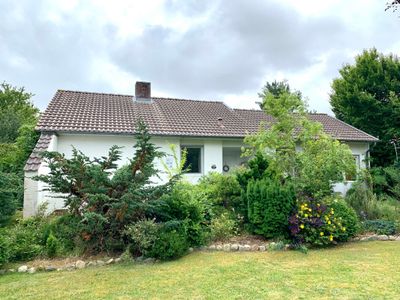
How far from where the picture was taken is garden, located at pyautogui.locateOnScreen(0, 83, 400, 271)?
668 cm

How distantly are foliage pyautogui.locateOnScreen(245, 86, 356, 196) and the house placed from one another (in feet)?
13.0

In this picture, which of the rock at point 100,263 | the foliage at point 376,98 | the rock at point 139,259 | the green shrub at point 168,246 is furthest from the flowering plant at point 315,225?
the foliage at point 376,98

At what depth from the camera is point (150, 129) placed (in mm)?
13820

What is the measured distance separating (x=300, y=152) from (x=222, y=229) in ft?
14.0

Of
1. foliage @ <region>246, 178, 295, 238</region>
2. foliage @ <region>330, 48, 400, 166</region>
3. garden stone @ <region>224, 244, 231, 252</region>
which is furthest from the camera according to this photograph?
foliage @ <region>330, 48, 400, 166</region>

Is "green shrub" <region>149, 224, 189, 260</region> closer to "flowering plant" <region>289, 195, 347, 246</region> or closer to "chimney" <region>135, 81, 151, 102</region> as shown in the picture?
"flowering plant" <region>289, 195, 347, 246</region>

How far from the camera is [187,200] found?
25.2ft

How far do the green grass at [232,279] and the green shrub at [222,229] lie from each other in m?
1.08

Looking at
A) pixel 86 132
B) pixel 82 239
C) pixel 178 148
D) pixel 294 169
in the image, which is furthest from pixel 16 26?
pixel 294 169

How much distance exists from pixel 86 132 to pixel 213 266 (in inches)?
344

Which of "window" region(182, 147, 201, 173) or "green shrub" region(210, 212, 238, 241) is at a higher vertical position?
"window" region(182, 147, 201, 173)

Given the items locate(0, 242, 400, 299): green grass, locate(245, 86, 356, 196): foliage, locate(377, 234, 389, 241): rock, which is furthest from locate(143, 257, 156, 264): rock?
locate(377, 234, 389, 241): rock

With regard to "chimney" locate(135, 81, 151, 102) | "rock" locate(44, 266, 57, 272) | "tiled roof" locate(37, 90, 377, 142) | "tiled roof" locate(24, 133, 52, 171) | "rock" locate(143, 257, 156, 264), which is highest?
"chimney" locate(135, 81, 151, 102)

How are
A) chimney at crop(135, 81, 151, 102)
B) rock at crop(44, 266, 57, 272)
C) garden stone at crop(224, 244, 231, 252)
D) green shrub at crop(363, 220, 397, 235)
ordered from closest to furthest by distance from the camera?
rock at crop(44, 266, 57, 272) < garden stone at crop(224, 244, 231, 252) < green shrub at crop(363, 220, 397, 235) < chimney at crop(135, 81, 151, 102)
